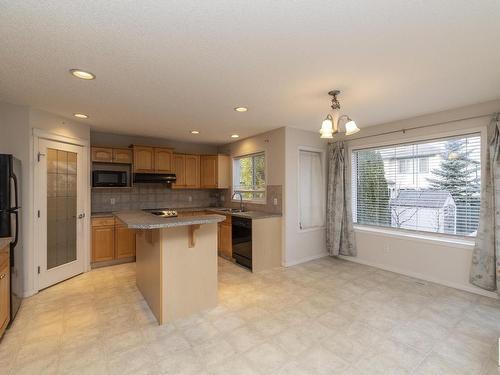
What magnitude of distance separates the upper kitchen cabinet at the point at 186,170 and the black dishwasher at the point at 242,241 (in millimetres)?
1701

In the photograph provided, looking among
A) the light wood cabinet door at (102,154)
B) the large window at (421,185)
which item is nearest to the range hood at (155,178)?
the light wood cabinet door at (102,154)

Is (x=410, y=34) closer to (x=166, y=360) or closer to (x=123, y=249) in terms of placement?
(x=166, y=360)

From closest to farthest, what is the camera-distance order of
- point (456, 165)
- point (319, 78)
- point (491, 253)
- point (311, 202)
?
point (319, 78) → point (491, 253) → point (456, 165) → point (311, 202)

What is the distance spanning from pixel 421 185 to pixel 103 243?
538cm

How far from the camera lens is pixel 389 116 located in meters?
3.75

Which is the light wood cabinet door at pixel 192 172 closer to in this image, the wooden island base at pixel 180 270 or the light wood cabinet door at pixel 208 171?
the light wood cabinet door at pixel 208 171

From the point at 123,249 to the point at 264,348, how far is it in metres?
3.45

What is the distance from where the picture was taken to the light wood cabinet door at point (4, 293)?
7.32 ft

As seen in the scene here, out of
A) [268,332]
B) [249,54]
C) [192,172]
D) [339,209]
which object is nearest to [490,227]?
[339,209]

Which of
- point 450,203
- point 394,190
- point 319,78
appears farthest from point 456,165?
point 319,78

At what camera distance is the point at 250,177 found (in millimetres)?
5352

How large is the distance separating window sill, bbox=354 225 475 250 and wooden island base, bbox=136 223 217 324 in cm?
297

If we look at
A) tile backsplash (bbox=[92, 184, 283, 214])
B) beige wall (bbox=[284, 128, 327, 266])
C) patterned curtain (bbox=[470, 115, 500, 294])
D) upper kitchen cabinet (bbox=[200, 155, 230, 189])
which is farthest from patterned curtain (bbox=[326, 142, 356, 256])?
upper kitchen cabinet (bbox=[200, 155, 230, 189])

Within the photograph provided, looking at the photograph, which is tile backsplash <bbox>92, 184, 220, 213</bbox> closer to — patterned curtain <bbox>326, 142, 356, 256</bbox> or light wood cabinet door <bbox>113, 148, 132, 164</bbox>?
light wood cabinet door <bbox>113, 148, 132, 164</bbox>
